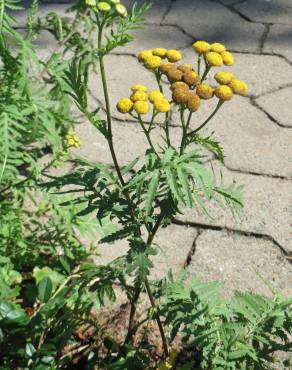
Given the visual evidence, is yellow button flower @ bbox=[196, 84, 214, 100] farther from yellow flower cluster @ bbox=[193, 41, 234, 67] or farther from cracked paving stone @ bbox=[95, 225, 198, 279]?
cracked paving stone @ bbox=[95, 225, 198, 279]

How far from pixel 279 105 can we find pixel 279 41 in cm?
71

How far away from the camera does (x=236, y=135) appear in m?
2.57

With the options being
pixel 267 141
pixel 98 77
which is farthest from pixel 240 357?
pixel 98 77

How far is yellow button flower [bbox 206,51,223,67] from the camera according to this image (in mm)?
1133

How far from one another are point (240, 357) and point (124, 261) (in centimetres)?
36

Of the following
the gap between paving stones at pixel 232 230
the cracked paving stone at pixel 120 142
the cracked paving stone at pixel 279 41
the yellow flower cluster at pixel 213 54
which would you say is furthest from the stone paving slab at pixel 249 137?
the yellow flower cluster at pixel 213 54

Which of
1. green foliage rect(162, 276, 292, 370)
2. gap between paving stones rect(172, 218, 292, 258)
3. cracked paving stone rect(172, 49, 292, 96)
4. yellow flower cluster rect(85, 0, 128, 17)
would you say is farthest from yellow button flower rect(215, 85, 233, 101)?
cracked paving stone rect(172, 49, 292, 96)

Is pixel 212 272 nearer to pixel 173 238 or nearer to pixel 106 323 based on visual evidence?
pixel 173 238

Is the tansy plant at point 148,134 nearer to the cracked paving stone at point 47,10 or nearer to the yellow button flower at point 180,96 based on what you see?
the yellow button flower at point 180,96

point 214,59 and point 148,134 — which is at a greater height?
point 214,59

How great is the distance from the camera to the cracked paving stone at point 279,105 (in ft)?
8.68

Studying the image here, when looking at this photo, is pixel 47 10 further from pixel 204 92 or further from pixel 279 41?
pixel 204 92

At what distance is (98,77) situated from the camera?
3031 millimetres

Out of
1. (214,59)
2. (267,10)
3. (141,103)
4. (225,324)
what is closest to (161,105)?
(141,103)
